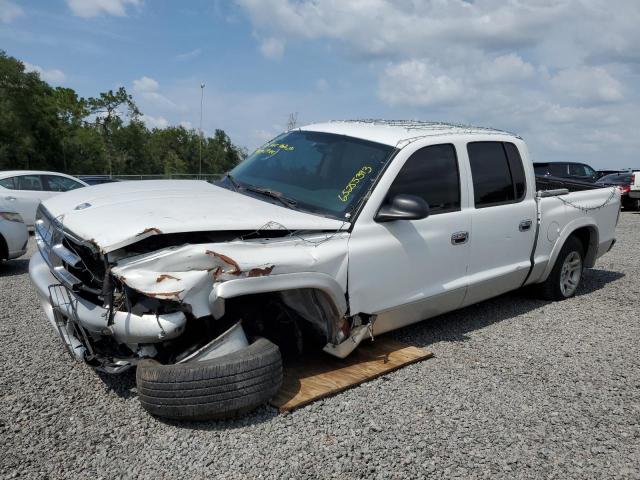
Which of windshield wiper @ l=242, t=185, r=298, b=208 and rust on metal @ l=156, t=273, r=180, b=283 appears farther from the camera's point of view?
windshield wiper @ l=242, t=185, r=298, b=208

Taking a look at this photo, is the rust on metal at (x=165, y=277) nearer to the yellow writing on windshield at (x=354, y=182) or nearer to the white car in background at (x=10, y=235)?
the yellow writing on windshield at (x=354, y=182)

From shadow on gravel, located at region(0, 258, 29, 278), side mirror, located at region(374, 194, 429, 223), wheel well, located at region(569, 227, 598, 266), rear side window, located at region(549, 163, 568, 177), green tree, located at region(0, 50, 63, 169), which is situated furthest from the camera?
green tree, located at region(0, 50, 63, 169)

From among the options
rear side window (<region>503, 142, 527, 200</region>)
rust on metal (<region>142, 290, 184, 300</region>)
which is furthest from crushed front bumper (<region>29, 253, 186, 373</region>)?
rear side window (<region>503, 142, 527, 200</region>)

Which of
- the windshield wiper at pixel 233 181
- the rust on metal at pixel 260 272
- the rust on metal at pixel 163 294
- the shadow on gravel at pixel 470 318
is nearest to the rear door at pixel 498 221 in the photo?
the shadow on gravel at pixel 470 318

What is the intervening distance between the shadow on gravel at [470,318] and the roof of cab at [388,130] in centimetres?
176

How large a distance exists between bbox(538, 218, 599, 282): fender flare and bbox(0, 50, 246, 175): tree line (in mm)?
27551

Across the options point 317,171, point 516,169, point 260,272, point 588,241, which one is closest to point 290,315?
point 260,272

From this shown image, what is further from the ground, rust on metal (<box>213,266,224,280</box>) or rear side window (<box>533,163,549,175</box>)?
rust on metal (<box>213,266,224,280</box>)

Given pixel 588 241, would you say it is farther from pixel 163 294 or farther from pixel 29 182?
pixel 29 182

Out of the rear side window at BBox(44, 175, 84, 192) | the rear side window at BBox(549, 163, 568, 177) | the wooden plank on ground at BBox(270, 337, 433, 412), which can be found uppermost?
the rear side window at BBox(549, 163, 568, 177)

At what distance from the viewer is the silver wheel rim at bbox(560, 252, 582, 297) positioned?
6195 millimetres

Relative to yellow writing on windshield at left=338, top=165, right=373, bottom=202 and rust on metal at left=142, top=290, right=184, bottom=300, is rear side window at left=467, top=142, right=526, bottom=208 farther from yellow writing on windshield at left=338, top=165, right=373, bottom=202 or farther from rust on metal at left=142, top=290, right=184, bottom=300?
rust on metal at left=142, top=290, right=184, bottom=300

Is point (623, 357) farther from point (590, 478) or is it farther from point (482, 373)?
point (590, 478)

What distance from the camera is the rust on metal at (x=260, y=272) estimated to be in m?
3.17
